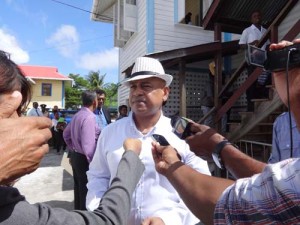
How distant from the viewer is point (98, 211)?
101 cm

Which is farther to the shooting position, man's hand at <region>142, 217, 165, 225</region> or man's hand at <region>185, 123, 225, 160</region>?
man's hand at <region>142, 217, 165, 225</region>

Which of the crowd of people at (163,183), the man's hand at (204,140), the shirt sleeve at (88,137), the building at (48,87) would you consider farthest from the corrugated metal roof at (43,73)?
the man's hand at (204,140)

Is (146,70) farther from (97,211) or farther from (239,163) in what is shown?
(97,211)

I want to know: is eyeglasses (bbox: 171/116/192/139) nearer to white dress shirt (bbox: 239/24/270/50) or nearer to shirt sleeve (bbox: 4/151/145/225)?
shirt sleeve (bbox: 4/151/145/225)

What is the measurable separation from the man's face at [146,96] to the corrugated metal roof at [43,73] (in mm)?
28088

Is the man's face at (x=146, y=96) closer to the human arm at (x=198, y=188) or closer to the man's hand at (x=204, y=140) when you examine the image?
the man's hand at (x=204, y=140)

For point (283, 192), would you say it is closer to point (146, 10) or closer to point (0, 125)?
point (0, 125)

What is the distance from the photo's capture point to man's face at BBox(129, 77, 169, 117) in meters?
2.28

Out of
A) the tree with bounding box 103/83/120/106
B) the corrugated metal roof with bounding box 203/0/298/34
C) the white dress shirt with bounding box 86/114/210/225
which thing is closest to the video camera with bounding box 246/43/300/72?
the white dress shirt with bounding box 86/114/210/225

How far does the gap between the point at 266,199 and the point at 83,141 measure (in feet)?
10.7

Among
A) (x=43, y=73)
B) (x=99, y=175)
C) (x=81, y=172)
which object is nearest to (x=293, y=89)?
(x=99, y=175)

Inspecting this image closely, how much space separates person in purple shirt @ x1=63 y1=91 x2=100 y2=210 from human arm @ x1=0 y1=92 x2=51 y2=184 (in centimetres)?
298

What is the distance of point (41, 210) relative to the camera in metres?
0.87

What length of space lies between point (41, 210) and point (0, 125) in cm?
29
